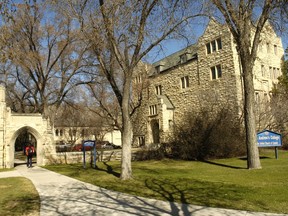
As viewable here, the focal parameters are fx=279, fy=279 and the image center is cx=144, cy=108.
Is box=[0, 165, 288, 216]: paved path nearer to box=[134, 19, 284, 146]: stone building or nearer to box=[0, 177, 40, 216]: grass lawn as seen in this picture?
box=[0, 177, 40, 216]: grass lawn

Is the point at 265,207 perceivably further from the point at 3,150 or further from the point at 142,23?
the point at 3,150

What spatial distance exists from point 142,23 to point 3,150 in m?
14.8

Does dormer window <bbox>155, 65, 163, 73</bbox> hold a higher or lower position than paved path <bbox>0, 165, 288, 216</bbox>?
higher

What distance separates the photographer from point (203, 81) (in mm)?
31812

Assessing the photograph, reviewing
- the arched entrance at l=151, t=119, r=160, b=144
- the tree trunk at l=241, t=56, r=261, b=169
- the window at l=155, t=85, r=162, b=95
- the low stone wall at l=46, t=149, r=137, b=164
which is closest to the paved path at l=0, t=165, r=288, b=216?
the tree trunk at l=241, t=56, r=261, b=169

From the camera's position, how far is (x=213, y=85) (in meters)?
29.8

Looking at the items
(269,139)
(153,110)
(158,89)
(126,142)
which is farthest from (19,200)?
(158,89)

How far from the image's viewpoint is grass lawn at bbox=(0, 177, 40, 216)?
730cm

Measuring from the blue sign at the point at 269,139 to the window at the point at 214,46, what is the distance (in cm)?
1479

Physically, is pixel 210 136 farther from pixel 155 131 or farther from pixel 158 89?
pixel 158 89

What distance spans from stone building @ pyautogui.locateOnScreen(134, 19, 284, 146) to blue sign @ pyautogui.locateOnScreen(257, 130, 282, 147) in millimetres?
7308

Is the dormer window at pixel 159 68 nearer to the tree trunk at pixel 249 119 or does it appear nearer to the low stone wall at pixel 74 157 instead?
the low stone wall at pixel 74 157

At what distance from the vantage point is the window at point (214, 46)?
3003 centimetres

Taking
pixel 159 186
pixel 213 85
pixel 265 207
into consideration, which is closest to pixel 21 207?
pixel 159 186
